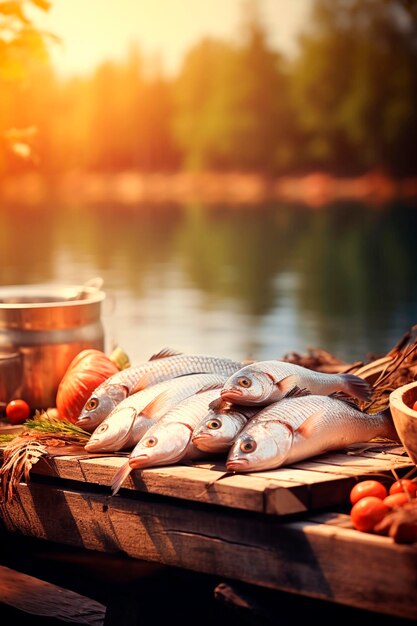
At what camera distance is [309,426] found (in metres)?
4.29

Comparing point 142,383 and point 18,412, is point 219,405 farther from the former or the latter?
point 18,412

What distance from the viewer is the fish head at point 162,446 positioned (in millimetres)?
4207

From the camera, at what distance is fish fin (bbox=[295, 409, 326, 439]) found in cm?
426

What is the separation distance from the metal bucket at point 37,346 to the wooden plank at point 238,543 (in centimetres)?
114

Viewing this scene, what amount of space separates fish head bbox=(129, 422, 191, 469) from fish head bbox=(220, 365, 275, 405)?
20 cm

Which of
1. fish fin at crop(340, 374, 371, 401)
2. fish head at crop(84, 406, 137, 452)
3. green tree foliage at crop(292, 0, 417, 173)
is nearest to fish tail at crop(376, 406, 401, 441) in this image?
fish fin at crop(340, 374, 371, 401)

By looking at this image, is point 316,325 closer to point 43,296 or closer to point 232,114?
point 43,296

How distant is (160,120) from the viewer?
106 m

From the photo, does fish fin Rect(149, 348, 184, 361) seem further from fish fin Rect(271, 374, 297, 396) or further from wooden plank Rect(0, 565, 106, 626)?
wooden plank Rect(0, 565, 106, 626)

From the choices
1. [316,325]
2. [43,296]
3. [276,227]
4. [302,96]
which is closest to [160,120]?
[302,96]

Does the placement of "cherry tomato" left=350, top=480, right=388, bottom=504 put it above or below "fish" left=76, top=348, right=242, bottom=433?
below

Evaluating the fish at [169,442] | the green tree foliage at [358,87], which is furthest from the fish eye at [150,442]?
the green tree foliage at [358,87]

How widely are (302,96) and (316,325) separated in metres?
63.0

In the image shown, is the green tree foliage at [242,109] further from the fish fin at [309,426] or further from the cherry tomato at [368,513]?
the cherry tomato at [368,513]
